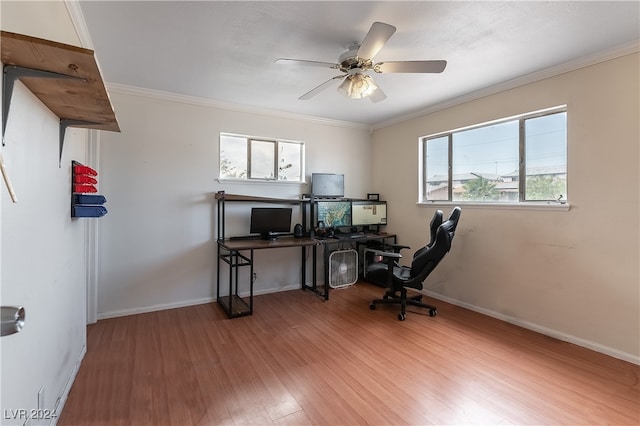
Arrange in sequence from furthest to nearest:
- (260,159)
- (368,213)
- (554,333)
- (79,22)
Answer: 1. (368,213)
2. (260,159)
3. (554,333)
4. (79,22)

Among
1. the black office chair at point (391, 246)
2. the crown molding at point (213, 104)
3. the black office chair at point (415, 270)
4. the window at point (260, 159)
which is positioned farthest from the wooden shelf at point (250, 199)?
the black office chair at point (415, 270)

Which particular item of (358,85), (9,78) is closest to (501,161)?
(358,85)

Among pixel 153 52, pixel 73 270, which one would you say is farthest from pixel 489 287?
pixel 153 52

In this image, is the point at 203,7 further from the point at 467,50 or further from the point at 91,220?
the point at 91,220

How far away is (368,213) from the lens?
4523 mm

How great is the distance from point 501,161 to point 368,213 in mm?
1885

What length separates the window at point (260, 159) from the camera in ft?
12.7

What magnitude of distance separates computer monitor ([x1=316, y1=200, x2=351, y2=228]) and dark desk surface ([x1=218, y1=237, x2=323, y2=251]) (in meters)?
0.45

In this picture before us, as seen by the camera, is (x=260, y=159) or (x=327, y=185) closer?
(x=260, y=159)

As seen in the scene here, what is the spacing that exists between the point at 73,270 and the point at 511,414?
117 inches

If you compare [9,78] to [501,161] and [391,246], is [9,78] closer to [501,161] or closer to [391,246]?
[391,246]

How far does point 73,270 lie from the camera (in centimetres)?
200

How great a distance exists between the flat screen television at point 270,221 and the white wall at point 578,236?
2222 millimetres

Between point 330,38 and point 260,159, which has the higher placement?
point 330,38
